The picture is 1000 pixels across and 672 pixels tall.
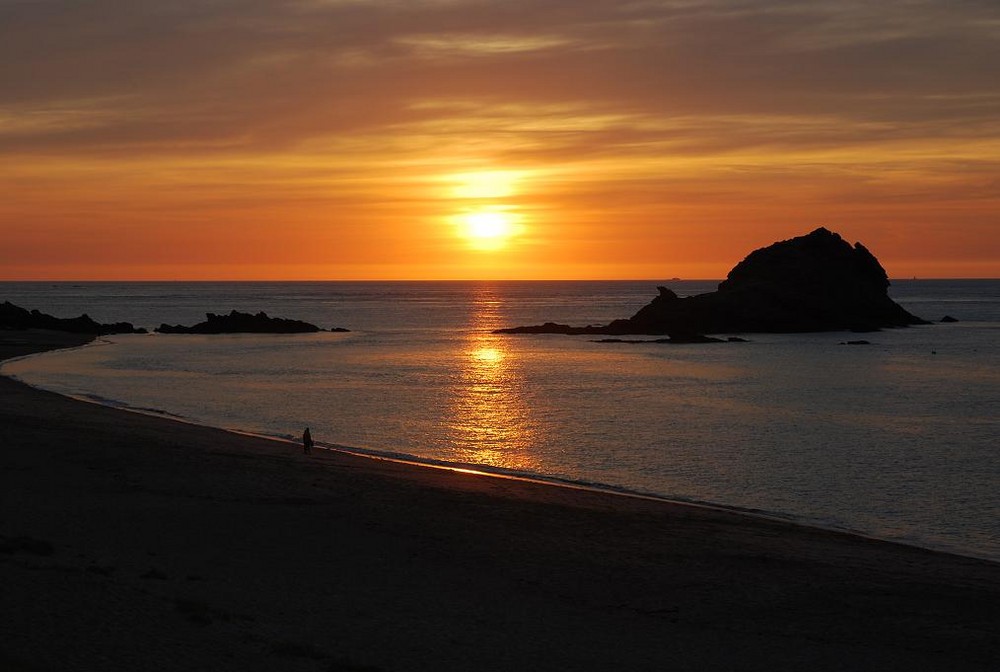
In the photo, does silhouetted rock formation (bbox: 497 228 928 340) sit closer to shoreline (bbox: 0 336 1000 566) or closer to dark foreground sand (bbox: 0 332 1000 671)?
shoreline (bbox: 0 336 1000 566)

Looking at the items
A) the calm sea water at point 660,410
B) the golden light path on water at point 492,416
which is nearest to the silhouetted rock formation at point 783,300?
the calm sea water at point 660,410

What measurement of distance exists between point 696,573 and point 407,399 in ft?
115

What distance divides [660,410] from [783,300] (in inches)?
3104

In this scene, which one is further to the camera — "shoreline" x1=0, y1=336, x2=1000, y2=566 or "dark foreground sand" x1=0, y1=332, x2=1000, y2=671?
"shoreline" x1=0, y1=336, x2=1000, y2=566

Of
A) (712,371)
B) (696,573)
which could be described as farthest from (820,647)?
(712,371)

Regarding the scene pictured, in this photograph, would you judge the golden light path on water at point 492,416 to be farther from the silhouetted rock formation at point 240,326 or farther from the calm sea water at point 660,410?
the silhouetted rock formation at point 240,326

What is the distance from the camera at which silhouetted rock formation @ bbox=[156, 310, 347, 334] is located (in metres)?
118

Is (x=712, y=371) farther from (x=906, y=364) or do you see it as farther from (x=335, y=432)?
(x=335, y=432)

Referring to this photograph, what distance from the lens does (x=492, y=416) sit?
44.8 meters

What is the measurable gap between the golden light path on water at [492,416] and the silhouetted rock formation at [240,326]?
44083 mm

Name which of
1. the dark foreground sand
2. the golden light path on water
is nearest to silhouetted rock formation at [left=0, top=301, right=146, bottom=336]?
the golden light path on water

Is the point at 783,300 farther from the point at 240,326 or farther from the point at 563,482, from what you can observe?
the point at 563,482

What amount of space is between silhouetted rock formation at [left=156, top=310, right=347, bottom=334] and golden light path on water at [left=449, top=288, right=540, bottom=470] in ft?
145

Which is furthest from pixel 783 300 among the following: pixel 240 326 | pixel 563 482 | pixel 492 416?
pixel 563 482
